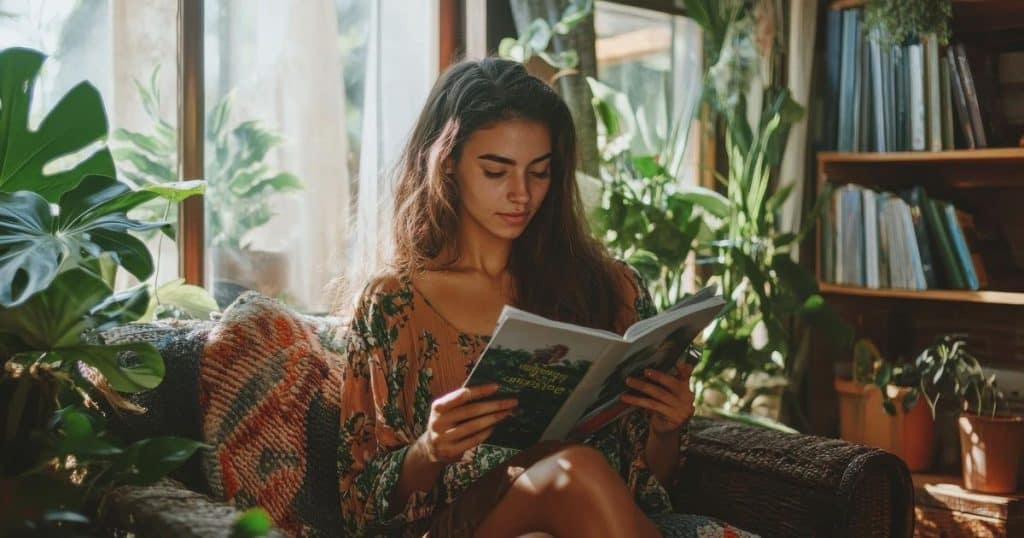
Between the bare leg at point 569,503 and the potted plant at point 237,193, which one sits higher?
the potted plant at point 237,193

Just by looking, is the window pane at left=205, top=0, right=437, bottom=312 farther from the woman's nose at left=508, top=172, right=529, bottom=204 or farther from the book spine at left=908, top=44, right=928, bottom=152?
the book spine at left=908, top=44, right=928, bottom=152

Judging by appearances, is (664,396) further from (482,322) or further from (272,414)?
(272,414)

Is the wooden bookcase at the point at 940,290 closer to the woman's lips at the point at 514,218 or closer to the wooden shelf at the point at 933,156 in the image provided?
the wooden shelf at the point at 933,156

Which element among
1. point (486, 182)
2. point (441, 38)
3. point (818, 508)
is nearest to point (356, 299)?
point (486, 182)

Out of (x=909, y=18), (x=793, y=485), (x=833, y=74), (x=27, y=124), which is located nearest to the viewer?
(x=27, y=124)

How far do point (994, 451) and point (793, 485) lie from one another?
106 centimetres

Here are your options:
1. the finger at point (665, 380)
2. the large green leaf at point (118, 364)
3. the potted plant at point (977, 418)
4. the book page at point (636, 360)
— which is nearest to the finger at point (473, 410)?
the book page at point (636, 360)

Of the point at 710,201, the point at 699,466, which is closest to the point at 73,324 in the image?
the point at 699,466

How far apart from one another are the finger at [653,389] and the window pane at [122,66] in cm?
95

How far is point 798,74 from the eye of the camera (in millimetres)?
3002

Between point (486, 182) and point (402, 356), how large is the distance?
286 millimetres

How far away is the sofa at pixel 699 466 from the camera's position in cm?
146

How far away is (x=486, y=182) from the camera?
1.63 meters

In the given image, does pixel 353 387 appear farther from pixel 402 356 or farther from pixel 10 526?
pixel 10 526
